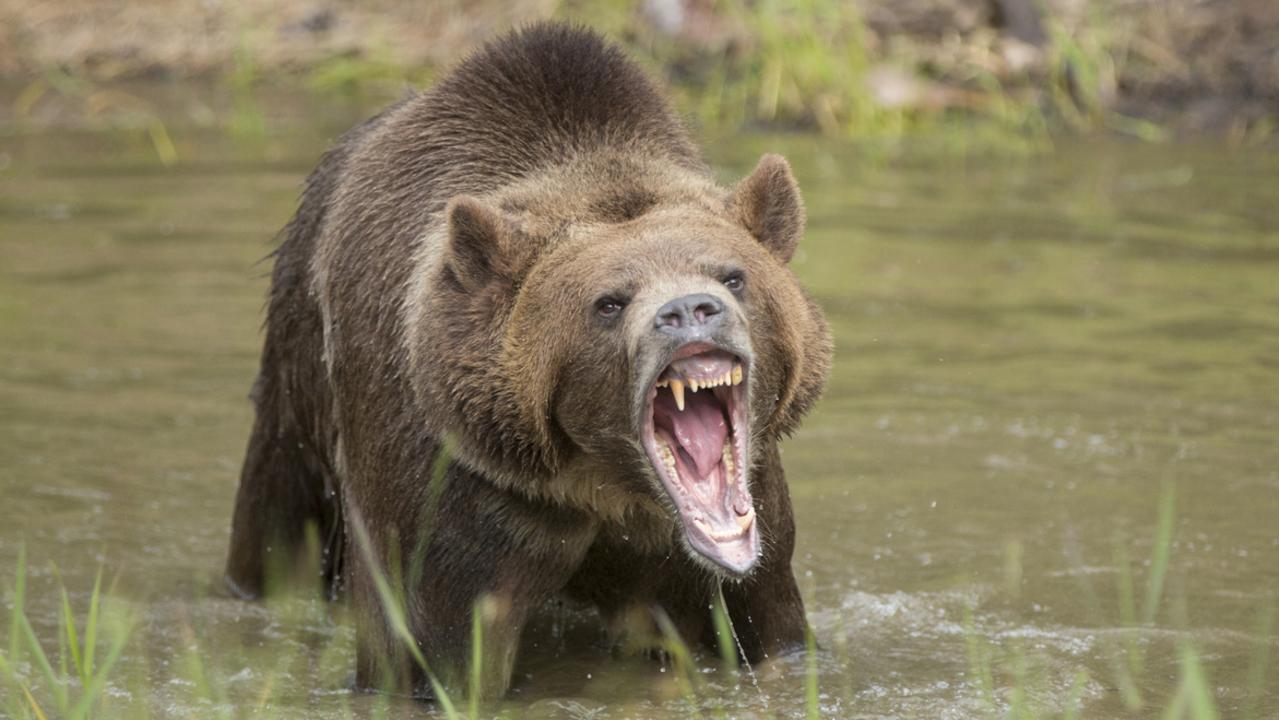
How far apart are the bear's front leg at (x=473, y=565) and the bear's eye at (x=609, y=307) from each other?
22.3 inches

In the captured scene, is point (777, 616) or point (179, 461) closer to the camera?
point (777, 616)

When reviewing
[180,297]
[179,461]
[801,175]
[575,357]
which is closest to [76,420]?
[179,461]

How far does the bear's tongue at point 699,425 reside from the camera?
4.77 metres

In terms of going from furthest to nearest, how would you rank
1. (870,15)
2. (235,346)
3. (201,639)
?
1. (870,15)
2. (235,346)
3. (201,639)

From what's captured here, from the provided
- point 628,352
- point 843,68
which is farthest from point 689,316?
point 843,68

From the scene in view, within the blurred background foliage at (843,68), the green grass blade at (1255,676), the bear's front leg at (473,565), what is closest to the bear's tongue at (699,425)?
the bear's front leg at (473,565)

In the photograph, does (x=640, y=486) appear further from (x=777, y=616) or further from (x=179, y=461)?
(x=179, y=461)

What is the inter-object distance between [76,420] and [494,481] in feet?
13.1

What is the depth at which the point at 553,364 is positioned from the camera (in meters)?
4.71

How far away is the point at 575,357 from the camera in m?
4.70

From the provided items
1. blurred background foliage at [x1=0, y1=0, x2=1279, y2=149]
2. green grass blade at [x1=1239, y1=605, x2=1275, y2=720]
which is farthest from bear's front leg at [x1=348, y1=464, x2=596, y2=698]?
blurred background foliage at [x1=0, y1=0, x2=1279, y2=149]

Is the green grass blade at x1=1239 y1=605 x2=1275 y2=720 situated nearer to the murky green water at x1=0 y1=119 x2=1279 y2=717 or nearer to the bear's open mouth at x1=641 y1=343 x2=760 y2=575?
the murky green water at x1=0 y1=119 x2=1279 y2=717

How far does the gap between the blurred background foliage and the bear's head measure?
27.9ft

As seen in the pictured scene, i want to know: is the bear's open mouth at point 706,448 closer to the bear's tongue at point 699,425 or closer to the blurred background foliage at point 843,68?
the bear's tongue at point 699,425
